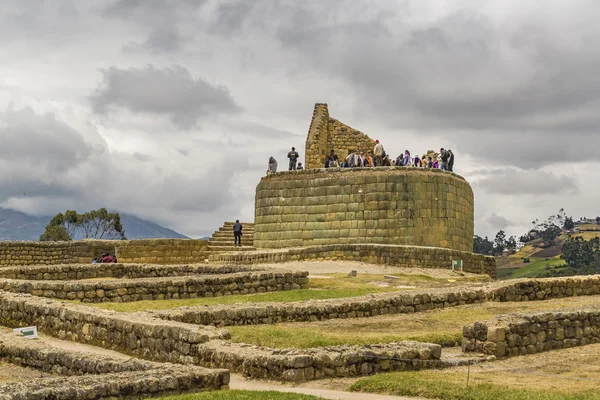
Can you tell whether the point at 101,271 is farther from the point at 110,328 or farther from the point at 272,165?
the point at 272,165

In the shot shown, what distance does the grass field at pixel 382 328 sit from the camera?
1531 cm

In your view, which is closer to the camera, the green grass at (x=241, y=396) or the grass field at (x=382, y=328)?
the green grass at (x=241, y=396)

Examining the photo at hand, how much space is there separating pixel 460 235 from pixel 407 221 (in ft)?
10.3

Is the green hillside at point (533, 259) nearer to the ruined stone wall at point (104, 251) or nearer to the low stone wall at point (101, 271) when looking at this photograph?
the ruined stone wall at point (104, 251)

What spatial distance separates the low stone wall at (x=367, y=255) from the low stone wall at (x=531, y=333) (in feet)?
58.2

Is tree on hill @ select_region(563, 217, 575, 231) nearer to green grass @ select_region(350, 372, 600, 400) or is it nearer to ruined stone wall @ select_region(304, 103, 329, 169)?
ruined stone wall @ select_region(304, 103, 329, 169)

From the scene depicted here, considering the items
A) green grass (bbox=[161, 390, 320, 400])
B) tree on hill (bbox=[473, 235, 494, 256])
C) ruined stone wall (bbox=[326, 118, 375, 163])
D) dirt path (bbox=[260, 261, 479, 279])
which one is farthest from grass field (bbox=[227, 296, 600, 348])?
tree on hill (bbox=[473, 235, 494, 256])

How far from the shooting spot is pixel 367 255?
3569 centimetres

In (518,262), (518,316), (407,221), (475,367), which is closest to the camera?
(475,367)

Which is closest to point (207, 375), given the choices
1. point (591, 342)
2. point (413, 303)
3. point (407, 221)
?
point (591, 342)

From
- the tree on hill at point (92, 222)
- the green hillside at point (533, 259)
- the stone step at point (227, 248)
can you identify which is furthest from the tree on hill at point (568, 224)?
the stone step at point (227, 248)

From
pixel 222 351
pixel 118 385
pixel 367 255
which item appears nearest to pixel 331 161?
pixel 367 255

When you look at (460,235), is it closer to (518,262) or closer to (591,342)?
(591,342)

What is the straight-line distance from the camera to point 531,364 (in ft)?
48.7
